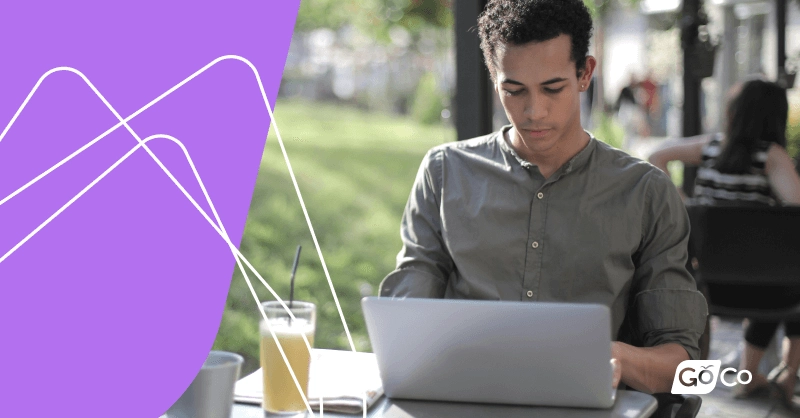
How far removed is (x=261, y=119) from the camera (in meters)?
2.50

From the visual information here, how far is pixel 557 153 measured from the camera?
1.73 meters

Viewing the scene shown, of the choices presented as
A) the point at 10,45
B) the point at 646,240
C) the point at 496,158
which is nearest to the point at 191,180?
the point at 10,45

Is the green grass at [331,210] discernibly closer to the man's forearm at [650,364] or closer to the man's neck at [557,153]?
the man's neck at [557,153]

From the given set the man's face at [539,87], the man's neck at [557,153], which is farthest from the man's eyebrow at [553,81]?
the man's neck at [557,153]

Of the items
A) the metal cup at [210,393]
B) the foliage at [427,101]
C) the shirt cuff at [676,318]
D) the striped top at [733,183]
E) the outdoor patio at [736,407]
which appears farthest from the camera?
the foliage at [427,101]

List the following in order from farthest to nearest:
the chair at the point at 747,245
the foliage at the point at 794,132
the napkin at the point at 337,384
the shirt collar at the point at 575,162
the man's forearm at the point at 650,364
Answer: the foliage at the point at 794,132 → the chair at the point at 747,245 → the shirt collar at the point at 575,162 → the man's forearm at the point at 650,364 → the napkin at the point at 337,384

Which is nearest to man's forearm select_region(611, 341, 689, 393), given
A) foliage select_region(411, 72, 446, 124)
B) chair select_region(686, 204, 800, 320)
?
chair select_region(686, 204, 800, 320)

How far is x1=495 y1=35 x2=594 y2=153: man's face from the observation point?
5.29 feet

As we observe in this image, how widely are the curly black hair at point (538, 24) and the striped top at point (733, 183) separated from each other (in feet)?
6.61

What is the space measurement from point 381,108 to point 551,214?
6.15m

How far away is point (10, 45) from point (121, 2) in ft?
0.81

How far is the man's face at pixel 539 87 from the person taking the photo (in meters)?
1.61

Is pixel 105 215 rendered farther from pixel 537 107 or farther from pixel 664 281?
pixel 664 281

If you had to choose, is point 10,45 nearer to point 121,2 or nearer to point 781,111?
point 121,2
